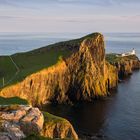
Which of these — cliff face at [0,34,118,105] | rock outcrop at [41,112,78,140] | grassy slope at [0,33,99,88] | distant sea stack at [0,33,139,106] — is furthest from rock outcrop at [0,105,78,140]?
grassy slope at [0,33,99,88]

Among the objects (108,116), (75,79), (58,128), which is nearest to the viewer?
(58,128)

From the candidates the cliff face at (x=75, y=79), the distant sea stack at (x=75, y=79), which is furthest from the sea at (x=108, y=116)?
the cliff face at (x=75, y=79)

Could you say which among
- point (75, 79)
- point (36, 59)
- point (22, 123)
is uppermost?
point (22, 123)

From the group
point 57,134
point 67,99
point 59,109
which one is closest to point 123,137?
point 57,134

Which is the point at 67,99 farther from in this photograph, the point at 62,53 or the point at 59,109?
the point at 62,53

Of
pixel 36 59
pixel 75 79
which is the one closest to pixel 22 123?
pixel 75 79

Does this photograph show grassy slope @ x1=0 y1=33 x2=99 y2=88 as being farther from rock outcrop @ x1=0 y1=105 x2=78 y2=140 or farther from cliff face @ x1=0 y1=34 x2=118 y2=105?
rock outcrop @ x1=0 y1=105 x2=78 y2=140

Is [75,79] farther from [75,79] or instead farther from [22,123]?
[22,123]

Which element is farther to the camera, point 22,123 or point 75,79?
point 75,79
